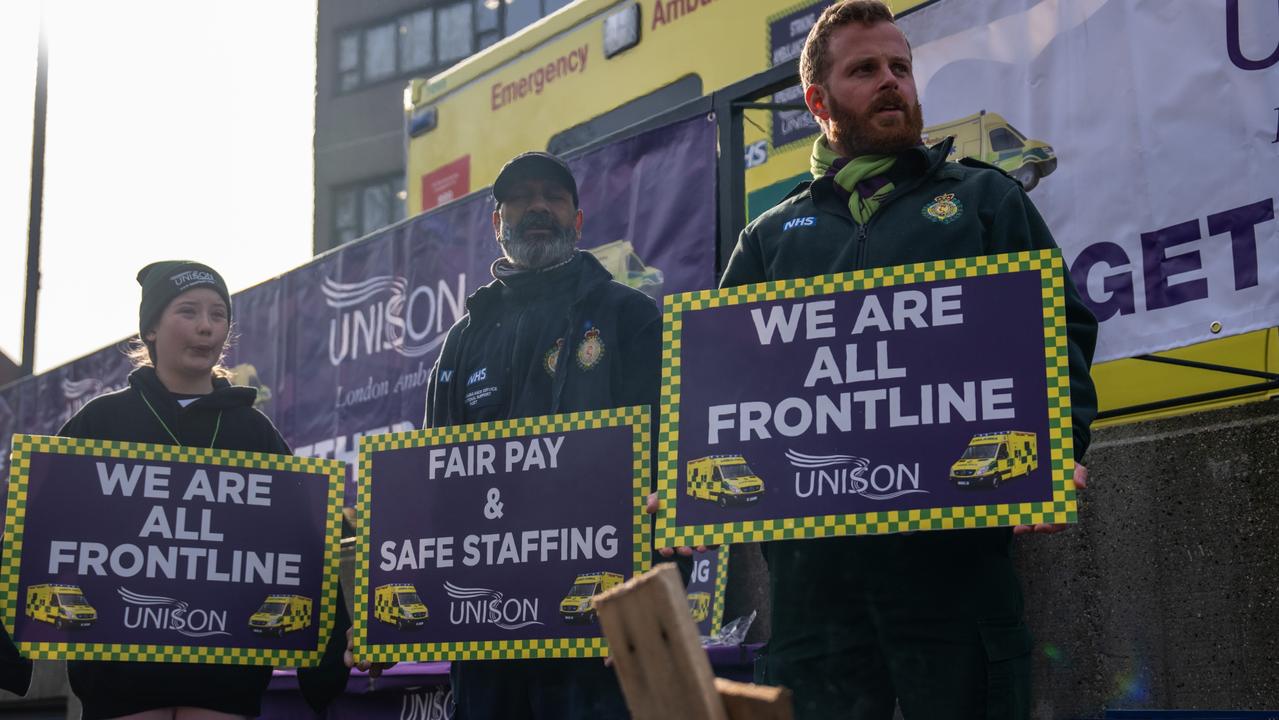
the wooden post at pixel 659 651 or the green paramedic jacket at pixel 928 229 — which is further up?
the green paramedic jacket at pixel 928 229

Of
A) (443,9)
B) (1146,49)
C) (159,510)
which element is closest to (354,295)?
(159,510)

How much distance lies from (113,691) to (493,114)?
5301 mm

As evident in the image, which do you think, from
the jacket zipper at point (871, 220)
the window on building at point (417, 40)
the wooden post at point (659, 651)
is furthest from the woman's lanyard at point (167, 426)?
the window on building at point (417, 40)

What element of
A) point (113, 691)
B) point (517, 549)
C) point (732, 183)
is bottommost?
point (113, 691)

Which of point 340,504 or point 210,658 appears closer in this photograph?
point 210,658

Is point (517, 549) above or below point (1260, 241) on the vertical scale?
below

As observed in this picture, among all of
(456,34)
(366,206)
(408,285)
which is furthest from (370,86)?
(408,285)

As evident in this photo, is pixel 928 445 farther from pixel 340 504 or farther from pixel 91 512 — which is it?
pixel 91 512

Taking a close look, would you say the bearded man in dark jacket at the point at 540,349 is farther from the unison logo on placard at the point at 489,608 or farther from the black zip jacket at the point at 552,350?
the unison logo on placard at the point at 489,608

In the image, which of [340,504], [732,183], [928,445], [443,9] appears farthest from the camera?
[443,9]

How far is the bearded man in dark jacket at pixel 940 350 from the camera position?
3.28 meters

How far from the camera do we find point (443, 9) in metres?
31.4

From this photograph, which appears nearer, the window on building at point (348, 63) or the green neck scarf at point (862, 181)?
the green neck scarf at point (862, 181)

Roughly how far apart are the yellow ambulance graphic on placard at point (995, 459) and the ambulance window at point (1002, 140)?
2062mm
